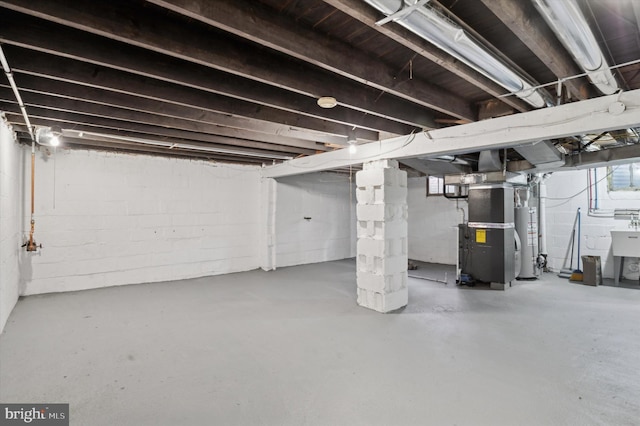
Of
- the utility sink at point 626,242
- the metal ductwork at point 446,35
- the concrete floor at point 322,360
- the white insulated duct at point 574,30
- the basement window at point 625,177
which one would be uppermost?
the metal ductwork at point 446,35

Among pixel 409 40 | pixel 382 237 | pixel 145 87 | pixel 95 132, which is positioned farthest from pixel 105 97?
pixel 382 237

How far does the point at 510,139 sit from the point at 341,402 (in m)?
2.45

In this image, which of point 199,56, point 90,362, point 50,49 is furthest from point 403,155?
point 90,362

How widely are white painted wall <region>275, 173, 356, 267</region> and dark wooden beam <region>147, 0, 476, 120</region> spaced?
4110 millimetres

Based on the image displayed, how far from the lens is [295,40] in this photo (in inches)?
66.9

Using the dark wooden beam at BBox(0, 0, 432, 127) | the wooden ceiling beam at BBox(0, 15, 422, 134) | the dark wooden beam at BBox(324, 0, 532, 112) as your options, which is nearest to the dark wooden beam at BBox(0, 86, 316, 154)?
the wooden ceiling beam at BBox(0, 15, 422, 134)

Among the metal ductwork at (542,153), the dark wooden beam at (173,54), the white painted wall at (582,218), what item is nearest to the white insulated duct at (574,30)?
the dark wooden beam at (173,54)

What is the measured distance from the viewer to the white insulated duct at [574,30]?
4.05 ft

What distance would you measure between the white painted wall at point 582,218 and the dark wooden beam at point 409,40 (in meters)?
4.44

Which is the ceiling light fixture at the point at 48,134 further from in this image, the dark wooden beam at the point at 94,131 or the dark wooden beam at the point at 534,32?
the dark wooden beam at the point at 534,32

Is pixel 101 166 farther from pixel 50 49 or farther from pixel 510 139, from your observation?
pixel 510 139

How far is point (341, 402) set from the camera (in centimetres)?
195

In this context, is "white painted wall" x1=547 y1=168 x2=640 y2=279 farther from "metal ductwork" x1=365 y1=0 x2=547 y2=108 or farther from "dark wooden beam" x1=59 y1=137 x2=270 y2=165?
"dark wooden beam" x1=59 y1=137 x2=270 y2=165

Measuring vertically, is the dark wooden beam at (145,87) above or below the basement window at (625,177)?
above
